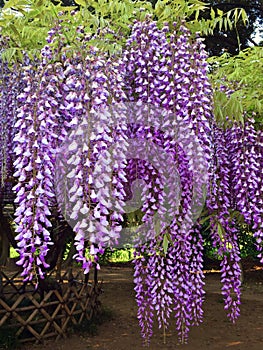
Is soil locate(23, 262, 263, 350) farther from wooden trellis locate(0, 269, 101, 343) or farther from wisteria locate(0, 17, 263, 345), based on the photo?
wisteria locate(0, 17, 263, 345)

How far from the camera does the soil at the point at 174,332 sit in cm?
580

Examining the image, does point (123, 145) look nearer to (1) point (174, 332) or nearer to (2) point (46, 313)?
(2) point (46, 313)

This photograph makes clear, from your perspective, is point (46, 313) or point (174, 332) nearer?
point (46, 313)

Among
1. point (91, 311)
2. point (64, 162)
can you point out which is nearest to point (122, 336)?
point (91, 311)

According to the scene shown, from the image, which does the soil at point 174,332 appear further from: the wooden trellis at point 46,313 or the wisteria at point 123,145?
the wisteria at point 123,145

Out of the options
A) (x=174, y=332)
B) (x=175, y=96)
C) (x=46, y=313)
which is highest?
(x=175, y=96)

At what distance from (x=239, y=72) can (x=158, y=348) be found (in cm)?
343

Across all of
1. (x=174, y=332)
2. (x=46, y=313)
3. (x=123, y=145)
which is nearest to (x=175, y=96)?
(x=123, y=145)

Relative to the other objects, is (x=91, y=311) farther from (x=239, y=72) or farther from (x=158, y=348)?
(x=239, y=72)

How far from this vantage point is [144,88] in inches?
124

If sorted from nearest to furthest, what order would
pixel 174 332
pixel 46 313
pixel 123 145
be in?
pixel 123 145, pixel 46 313, pixel 174 332

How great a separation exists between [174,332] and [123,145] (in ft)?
14.1

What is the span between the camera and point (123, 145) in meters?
2.74

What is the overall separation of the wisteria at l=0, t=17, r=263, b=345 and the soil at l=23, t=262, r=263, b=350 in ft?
6.96
